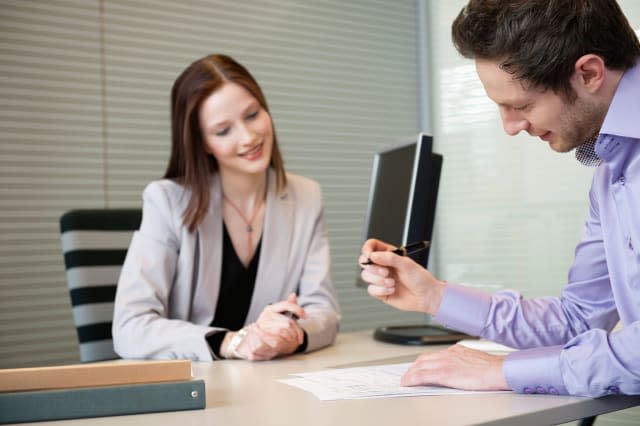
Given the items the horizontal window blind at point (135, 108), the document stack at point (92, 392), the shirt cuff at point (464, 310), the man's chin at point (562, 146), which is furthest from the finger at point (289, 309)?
the horizontal window blind at point (135, 108)

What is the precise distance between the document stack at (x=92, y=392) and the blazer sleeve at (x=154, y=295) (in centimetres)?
53

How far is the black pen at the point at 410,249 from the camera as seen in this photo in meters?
1.49

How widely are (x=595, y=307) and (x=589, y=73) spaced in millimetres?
501

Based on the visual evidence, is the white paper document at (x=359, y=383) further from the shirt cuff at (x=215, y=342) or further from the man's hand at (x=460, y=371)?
the shirt cuff at (x=215, y=342)

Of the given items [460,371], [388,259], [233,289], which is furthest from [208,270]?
[460,371]

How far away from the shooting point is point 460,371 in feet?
3.90

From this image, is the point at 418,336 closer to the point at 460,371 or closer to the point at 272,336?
the point at 272,336

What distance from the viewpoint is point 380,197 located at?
80.4 inches

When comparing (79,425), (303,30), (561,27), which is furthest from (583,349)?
(303,30)

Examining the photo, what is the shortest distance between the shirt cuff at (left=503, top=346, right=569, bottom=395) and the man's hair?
19.5 inches

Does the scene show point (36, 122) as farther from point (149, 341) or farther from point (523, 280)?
point (523, 280)

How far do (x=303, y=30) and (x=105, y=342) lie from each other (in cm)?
192

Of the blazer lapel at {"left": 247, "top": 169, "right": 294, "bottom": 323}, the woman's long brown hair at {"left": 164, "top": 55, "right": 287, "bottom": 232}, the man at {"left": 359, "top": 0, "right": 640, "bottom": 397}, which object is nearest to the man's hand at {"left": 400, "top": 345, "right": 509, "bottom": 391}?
the man at {"left": 359, "top": 0, "right": 640, "bottom": 397}

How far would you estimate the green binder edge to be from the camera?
104 centimetres
